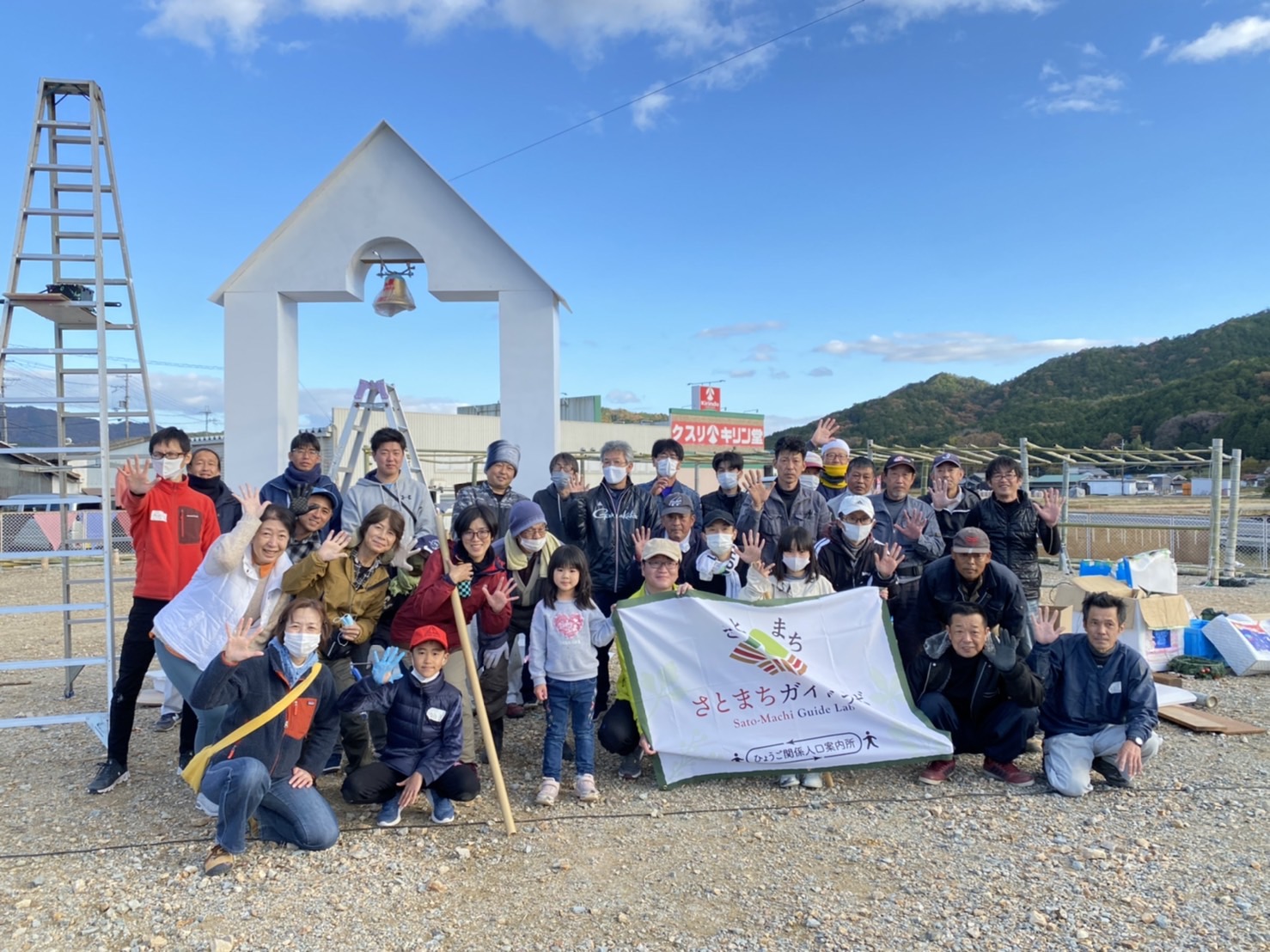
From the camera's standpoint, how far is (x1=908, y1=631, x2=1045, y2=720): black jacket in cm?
494

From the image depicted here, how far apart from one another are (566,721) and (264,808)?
5.46ft

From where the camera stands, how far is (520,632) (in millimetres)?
5660

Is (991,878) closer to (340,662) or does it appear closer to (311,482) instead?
(340,662)

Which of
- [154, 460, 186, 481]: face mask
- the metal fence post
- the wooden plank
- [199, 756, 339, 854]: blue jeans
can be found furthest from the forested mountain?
[199, 756, 339, 854]: blue jeans

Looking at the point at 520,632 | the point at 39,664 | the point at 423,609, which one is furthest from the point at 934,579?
the point at 39,664

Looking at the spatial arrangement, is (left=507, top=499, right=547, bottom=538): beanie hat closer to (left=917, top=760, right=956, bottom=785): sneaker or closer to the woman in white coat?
the woman in white coat

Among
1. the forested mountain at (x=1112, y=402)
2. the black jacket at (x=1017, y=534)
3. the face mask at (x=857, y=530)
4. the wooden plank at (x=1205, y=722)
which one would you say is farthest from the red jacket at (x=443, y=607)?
the forested mountain at (x=1112, y=402)

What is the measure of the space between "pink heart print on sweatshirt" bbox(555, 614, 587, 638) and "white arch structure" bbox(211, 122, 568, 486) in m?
2.44

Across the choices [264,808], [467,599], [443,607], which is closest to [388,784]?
[264,808]

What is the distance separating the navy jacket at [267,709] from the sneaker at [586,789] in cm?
140

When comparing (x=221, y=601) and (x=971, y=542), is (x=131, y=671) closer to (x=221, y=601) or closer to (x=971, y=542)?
(x=221, y=601)

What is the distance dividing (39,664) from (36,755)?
2.37 feet

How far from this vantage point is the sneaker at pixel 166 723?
626 centimetres

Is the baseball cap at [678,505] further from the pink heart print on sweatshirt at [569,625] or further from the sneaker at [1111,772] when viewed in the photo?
the sneaker at [1111,772]
